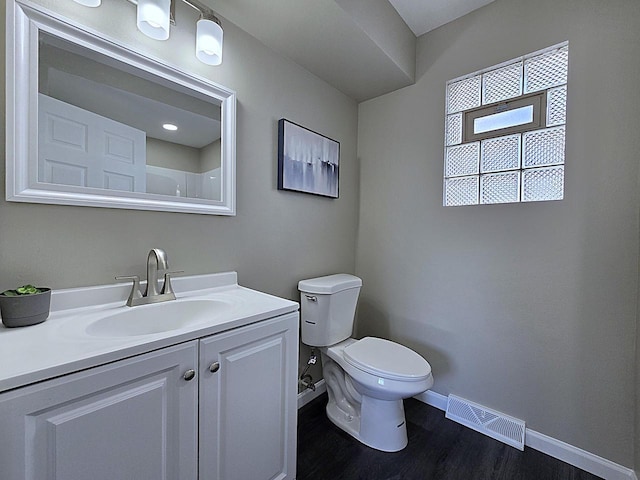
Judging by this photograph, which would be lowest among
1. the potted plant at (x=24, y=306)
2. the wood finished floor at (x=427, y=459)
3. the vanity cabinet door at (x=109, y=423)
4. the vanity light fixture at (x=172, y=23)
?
the wood finished floor at (x=427, y=459)

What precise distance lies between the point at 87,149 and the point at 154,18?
1.82ft

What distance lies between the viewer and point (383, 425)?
4.81 ft

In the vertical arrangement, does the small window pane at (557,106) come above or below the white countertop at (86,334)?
above

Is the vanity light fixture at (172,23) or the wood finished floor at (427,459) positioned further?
the wood finished floor at (427,459)

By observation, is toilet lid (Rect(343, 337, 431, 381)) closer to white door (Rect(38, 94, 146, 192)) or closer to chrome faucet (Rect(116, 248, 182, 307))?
chrome faucet (Rect(116, 248, 182, 307))

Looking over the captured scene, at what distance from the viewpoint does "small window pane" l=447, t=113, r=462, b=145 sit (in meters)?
1.79

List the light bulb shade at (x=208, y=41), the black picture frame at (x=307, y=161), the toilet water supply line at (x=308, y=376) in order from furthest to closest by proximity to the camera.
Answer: the toilet water supply line at (x=308, y=376) → the black picture frame at (x=307, y=161) → the light bulb shade at (x=208, y=41)

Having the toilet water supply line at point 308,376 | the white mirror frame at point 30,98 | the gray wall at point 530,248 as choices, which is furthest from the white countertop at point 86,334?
the gray wall at point 530,248

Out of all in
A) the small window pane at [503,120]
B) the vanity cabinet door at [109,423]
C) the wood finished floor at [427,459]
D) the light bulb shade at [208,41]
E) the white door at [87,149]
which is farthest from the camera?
the small window pane at [503,120]

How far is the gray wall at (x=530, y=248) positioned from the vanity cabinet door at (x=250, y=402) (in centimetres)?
115

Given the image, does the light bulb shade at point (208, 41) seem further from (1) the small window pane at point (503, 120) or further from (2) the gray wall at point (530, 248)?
(1) the small window pane at point (503, 120)

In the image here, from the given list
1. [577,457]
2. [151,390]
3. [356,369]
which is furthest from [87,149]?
[577,457]

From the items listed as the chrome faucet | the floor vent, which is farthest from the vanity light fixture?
the floor vent

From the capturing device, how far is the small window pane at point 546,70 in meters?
1.43
